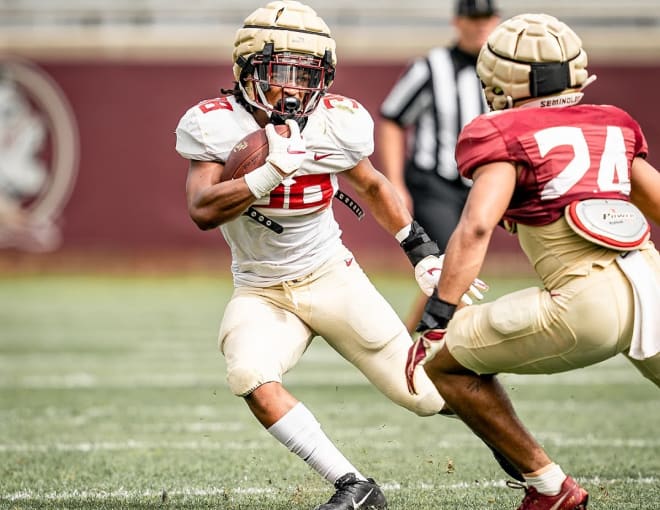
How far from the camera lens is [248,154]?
331 cm

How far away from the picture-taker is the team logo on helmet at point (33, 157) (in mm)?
11555

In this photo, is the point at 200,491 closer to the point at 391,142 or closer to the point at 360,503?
the point at 360,503

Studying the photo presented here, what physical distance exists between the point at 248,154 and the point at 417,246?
59cm

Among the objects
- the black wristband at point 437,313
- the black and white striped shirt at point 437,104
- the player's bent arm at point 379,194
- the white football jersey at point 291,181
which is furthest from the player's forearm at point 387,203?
the black and white striped shirt at point 437,104

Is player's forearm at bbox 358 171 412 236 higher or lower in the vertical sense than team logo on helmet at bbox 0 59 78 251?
higher

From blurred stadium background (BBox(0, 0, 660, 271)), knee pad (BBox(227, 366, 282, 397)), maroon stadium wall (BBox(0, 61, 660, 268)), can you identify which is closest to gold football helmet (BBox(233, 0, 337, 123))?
knee pad (BBox(227, 366, 282, 397))

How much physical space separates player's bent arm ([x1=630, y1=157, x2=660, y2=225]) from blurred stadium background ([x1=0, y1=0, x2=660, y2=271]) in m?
8.33

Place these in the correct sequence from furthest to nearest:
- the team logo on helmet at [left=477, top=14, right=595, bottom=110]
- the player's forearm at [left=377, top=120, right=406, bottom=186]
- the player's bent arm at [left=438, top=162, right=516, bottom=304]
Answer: the player's forearm at [left=377, top=120, right=406, bottom=186] < the team logo on helmet at [left=477, top=14, right=595, bottom=110] < the player's bent arm at [left=438, top=162, right=516, bottom=304]

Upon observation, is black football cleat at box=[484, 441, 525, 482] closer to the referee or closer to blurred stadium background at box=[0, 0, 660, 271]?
the referee

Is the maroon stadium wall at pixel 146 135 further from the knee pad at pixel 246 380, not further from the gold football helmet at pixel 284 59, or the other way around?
the knee pad at pixel 246 380

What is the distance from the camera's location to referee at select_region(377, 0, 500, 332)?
5352 millimetres

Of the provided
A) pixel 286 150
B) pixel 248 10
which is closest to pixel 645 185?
pixel 286 150

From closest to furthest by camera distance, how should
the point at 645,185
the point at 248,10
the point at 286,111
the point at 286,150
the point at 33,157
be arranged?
the point at 645,185 → the point at 286,150 → the point at 286,111 → the point at 33,157 → the point at 248,10

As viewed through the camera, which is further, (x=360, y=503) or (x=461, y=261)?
(x=360, y=503)
